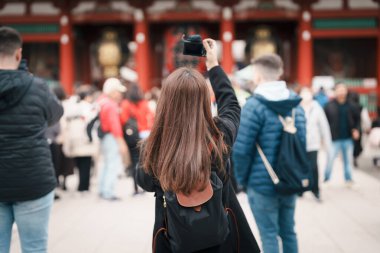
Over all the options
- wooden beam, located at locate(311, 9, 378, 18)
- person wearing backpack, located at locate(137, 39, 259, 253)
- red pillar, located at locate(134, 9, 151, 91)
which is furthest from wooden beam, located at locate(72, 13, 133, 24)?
person wearing backpack, located at locate(137, 39, 259, 253)

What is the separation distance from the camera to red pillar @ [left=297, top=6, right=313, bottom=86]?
14.0m

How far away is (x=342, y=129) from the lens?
768 cm

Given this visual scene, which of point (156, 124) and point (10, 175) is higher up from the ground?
Answer: point (156, 124)

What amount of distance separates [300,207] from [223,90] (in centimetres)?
419

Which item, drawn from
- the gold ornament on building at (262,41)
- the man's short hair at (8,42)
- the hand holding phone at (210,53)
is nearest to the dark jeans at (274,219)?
the hand holding phone at (210,53)

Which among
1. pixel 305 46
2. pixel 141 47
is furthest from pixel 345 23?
pixel 141 47

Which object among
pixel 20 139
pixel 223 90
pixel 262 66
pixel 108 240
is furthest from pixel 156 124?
pixel 108 240

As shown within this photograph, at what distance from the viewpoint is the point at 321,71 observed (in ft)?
54.5

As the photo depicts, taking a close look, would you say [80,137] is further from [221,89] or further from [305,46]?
[305,46]

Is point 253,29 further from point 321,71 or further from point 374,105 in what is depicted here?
point 374,105

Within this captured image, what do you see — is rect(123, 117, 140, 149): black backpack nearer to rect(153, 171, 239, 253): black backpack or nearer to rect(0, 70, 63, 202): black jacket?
rect(0, 70, 63, 202): black jacket

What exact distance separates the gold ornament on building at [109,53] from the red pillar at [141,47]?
2.23 metres

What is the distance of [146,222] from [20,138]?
300cm

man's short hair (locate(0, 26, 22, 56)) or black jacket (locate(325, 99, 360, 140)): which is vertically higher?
man's short hair (locate(0, 26, 22, 56))
